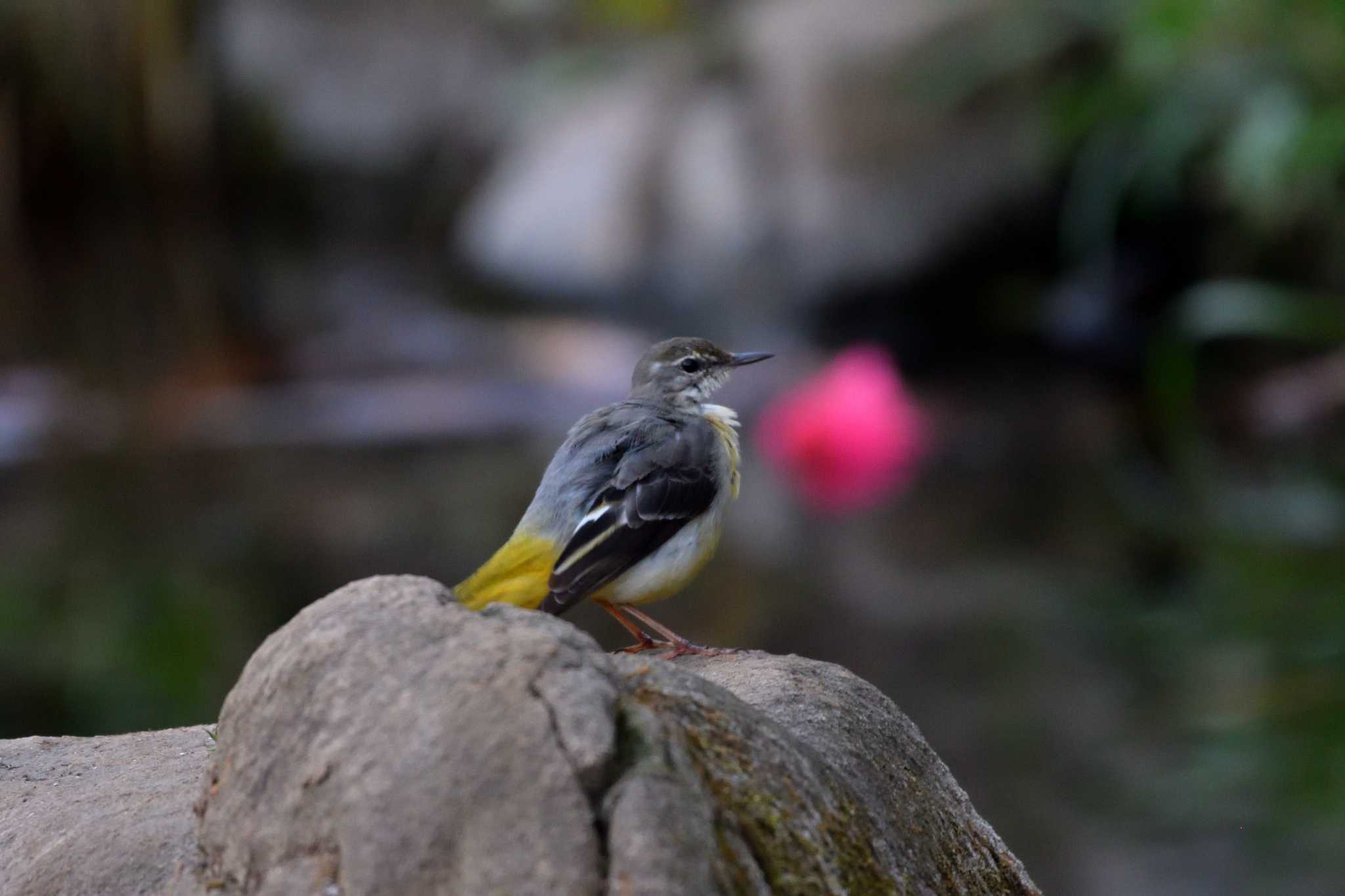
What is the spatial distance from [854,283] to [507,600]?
7.73 metres

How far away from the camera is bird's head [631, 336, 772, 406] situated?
15.9ft

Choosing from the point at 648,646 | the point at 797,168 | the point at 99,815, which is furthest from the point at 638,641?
the point at 797,168

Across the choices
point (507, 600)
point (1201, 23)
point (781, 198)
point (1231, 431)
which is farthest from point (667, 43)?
point (507, 600)

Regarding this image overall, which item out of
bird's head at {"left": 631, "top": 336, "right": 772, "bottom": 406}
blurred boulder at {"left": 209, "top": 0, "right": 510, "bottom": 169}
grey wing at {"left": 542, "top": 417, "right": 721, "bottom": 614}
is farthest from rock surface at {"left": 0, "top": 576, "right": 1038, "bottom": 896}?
blurred boulder at {"left": 209, "top": 0, "right": 510, "bottom": 169}

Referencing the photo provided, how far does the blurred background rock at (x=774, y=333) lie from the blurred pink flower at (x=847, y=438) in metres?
0.13

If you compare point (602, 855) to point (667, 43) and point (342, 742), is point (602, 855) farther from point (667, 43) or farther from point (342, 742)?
point (667, 43)

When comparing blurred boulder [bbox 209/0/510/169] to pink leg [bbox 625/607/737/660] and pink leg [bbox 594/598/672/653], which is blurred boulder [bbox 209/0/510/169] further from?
pink leg [bbox 625/607/737/660]

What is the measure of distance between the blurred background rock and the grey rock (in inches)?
113

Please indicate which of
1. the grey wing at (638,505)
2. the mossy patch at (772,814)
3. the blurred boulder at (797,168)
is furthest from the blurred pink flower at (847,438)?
the mossy patch at (772,814)

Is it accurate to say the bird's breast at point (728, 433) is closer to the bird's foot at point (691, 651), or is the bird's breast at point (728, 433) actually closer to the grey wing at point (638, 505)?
the grey wing at point (638, 505)

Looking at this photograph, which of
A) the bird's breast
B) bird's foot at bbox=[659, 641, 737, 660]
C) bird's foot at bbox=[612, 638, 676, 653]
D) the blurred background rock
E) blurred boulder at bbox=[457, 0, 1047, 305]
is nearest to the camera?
bird's foot at bbox=[659, 641, 737, 660]

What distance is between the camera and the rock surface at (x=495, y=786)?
7.27 ft

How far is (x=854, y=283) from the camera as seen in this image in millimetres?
11359

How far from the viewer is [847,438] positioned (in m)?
9.38
